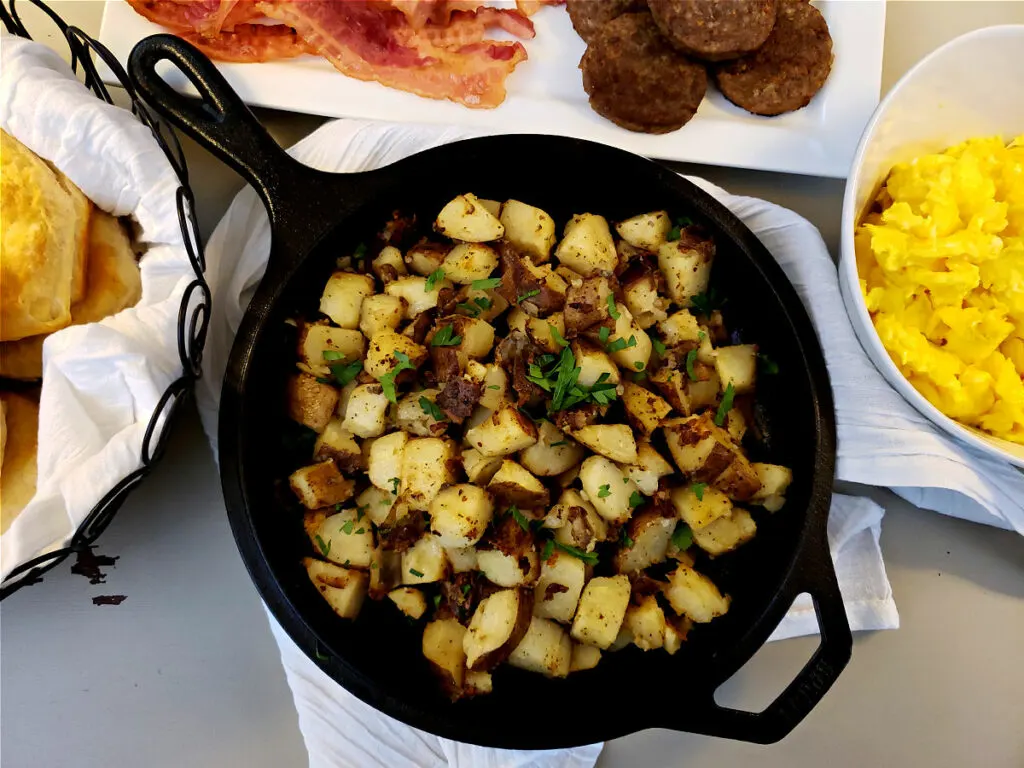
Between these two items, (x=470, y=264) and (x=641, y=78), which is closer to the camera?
(x=470, y=264)

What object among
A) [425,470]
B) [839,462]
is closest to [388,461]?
[425,470]

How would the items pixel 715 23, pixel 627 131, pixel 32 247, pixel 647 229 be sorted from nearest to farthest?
pixel 32 247 < pixel 647 229 < pixel 715 23 < pixel 627 131

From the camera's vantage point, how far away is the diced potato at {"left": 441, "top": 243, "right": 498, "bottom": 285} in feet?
3.75

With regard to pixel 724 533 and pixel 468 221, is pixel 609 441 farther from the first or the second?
pixel 468 221

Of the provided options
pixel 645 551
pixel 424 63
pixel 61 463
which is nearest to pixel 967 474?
pixel 645 551

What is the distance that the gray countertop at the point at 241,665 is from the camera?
4.04 feet

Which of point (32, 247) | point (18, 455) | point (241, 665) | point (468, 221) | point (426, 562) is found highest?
point (32, 247)

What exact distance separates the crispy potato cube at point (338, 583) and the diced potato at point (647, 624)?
398mm

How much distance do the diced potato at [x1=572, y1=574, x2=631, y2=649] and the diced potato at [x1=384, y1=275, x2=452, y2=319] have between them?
0.49m

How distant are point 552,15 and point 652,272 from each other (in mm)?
663

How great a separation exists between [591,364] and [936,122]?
79 cm

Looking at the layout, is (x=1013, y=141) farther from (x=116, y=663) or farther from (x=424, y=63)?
(x=116, y=663)

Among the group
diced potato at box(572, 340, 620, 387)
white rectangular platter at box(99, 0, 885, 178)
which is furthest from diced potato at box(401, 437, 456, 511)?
white rectangular platter at box(99, 0, 885, 178)

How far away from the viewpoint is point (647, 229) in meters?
1.19
